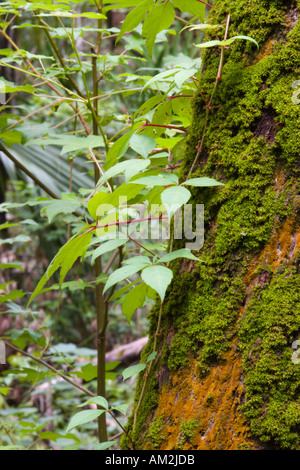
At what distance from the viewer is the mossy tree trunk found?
0.56m

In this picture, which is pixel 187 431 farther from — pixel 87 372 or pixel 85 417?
pixel 87 372

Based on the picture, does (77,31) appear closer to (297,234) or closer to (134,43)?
(134,43)

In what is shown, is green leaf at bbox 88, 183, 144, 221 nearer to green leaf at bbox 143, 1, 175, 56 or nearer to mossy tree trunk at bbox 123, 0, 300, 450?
mossy tree trunk at bbox 123, 0, 300, 450

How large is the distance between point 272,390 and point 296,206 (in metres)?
0.26

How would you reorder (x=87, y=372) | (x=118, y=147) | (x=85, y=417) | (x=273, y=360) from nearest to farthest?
(x=273, y=360)
(x=85, y=417)
(x=118, y=147)
(x=87, y=372)

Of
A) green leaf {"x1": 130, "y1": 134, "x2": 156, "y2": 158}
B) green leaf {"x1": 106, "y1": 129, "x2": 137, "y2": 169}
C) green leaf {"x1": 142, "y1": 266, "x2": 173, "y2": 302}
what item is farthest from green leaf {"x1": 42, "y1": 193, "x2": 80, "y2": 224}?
green leaf {"x1": 142, "y1": 266, "x2": 173, "y2": 302}

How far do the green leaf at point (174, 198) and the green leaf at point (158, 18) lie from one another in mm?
393

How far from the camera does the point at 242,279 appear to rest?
0.62 metres

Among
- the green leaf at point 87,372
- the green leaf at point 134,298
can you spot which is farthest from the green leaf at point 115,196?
the green leaf at point 87,372

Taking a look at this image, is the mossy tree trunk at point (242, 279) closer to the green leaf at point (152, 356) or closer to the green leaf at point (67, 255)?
the green leaf at point (152, 356)

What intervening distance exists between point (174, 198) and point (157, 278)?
0.37 feet

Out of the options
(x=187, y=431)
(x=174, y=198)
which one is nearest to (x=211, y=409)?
(x=187, y=431)

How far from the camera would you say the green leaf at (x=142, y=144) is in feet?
2.16
